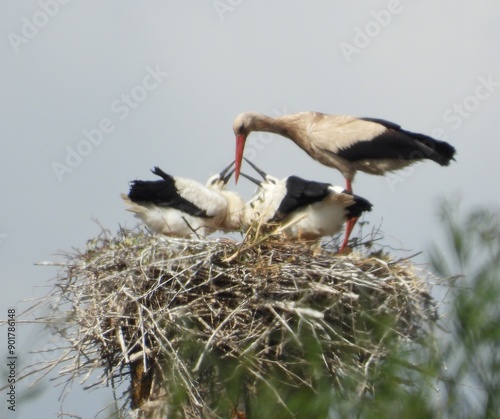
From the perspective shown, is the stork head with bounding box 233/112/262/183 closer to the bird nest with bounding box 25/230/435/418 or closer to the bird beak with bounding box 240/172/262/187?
the bird beak with bounding box 240/172/262/187

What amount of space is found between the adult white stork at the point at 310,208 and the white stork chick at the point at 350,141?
4.23 ft

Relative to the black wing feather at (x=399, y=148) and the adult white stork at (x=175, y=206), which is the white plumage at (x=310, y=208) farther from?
the black wing feather at (x=399, y=148)

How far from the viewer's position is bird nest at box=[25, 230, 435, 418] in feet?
26.1

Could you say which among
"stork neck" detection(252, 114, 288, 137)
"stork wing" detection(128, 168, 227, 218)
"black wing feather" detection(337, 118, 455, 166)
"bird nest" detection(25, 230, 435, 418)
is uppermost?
"stork neck" detection(252, 114, 288, 137)

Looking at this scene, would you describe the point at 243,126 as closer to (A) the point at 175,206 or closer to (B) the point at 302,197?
(A) the point at 175,206

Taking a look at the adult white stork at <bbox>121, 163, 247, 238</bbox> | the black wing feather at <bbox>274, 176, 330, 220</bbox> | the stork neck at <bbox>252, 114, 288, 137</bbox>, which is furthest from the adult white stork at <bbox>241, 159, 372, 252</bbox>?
the stork neck at <bbox>252, 114, 288, 137</bbox>

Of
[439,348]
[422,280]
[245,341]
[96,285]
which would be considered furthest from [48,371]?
[439,348]

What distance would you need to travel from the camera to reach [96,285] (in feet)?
27.8

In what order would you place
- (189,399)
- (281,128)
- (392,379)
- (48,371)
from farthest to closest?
(281,128), (48,371), (189,399), (392,379)

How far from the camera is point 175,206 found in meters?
9.74

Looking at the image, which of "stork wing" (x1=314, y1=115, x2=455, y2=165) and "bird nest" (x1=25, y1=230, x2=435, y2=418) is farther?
"stork wing" (x1=314, y1=115, x2=455, y2=165)

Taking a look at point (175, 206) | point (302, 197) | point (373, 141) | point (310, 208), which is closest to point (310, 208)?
point (310, 208)

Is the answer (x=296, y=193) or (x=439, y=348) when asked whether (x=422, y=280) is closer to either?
(x=296, y=193)

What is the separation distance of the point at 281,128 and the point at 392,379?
7115mm
